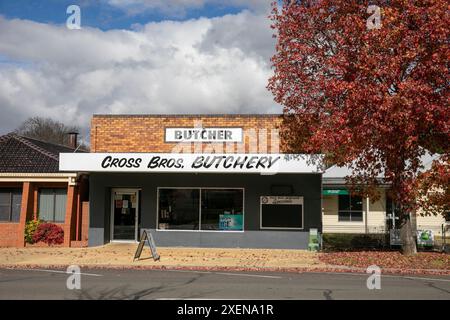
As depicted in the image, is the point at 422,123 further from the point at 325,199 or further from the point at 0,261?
the point at 325,199

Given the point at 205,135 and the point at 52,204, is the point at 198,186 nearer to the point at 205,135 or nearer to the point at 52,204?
the point at 205,135

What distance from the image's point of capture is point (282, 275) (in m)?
14.2

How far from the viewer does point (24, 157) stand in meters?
24.0

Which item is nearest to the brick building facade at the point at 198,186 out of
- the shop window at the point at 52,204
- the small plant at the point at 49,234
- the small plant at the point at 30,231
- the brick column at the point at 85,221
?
the brick column at the point at 85,221

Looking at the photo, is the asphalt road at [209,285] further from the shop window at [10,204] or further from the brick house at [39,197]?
the shop window at [10,204]

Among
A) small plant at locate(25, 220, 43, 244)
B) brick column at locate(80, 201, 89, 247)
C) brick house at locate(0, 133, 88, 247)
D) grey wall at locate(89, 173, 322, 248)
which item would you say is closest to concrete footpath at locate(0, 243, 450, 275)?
grey wall at locate(89, 173, 322, 248)

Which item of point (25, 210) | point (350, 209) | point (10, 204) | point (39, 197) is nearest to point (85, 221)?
point (39, 197)

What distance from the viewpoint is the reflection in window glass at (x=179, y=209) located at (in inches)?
846

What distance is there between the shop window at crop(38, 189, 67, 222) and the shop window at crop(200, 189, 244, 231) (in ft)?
19.6

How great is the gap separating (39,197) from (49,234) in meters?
1.92

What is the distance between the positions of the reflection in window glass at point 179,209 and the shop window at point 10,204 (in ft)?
20.2

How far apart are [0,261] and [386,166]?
12366 millimetres
